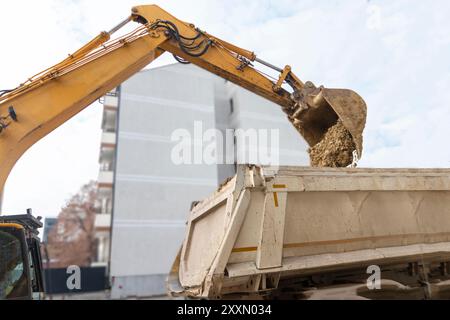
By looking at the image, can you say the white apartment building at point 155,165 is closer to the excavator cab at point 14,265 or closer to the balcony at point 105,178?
the balcony at point 105,178

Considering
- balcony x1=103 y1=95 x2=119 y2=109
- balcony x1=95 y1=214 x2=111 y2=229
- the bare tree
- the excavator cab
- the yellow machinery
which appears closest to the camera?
the excavator cab

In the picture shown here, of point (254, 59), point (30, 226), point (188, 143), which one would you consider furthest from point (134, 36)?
point (188, 143)

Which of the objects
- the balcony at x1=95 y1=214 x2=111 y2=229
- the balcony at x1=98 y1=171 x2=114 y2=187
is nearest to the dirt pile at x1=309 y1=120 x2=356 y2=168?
the balcony at x1=95 y1=214 x2=111 y2=229

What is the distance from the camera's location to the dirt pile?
502 centimetres

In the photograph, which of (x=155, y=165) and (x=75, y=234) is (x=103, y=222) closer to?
(x=155, y=165)

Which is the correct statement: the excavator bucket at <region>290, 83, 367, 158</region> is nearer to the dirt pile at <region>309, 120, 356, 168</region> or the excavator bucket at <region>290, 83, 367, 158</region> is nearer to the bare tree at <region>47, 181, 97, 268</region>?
the dirt pile at <region>309, 120, 356, 168</region>

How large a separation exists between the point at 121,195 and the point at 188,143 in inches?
183

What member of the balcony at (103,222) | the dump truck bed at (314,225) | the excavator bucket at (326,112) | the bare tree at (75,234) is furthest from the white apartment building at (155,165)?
the dump truck bed at (314,225)

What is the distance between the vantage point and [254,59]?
578cm

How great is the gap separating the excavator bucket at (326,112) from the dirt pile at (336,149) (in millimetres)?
159

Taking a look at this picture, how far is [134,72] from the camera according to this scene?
16.9 ft

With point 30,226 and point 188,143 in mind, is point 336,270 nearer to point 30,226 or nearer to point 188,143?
point 30,226

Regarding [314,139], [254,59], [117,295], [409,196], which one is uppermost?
[254,59]

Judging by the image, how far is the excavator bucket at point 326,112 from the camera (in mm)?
4992
